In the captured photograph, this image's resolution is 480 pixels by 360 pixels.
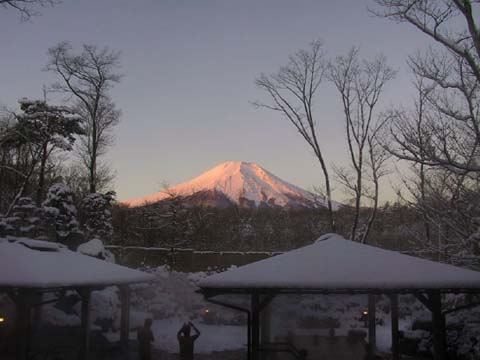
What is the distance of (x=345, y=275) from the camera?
378 inches

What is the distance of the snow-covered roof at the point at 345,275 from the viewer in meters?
9.35

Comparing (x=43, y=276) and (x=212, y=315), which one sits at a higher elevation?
(x=43, y=276)

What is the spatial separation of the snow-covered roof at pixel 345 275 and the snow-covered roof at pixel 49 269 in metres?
2.95

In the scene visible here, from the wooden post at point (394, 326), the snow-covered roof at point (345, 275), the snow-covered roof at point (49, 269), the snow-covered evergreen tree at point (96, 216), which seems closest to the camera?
the snow-covered roof at point (345, 275)

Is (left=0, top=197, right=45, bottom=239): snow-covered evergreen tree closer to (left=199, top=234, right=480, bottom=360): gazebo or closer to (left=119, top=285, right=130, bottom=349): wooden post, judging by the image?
(left=119, top=285, right=130, bottom=349): wooden post

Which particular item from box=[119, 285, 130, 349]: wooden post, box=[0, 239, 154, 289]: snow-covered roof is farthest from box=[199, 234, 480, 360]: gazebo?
box=[119, 285, 130, 349]: wooden post

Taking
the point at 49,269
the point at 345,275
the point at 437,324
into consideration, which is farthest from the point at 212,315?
the point at 437,324

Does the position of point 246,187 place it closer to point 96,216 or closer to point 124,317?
point 96,216

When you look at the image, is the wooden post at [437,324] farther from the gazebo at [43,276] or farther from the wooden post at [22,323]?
the wooden post at [22,323]

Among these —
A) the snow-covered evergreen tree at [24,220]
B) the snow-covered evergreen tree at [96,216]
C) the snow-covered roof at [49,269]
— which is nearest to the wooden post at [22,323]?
the snow-covered roof at [49,269]

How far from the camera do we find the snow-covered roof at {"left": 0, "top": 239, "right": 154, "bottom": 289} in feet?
34.4

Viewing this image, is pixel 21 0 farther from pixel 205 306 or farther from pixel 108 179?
pixel 108 179

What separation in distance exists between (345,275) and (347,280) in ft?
0.73

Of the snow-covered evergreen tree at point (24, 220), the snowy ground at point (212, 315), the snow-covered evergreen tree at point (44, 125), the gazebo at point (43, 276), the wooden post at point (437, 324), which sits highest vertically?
the snow-covered evergreen tree at point (44, 125)
